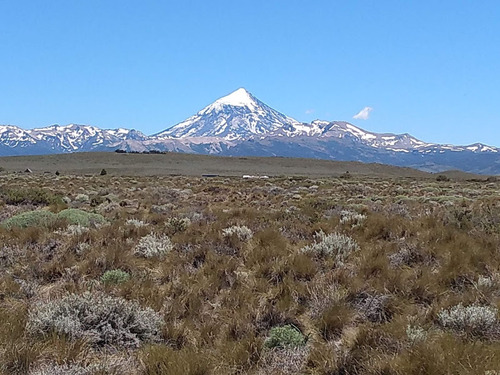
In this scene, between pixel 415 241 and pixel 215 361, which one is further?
pixel 415 241

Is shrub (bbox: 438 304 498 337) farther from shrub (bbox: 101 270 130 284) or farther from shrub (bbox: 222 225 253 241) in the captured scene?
shrub (bbox: 222 225 253 241)

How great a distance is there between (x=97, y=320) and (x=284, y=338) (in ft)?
6.80

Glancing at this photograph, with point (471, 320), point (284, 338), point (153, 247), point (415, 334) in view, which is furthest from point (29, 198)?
point (471, 320)

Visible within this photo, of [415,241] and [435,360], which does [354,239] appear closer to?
[415,241]

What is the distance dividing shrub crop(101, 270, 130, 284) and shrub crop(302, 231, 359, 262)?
10.1 ft

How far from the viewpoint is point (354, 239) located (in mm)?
8594

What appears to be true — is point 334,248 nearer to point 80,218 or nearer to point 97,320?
point 97,320

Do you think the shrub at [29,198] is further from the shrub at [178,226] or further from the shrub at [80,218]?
the shrub at [178,226]

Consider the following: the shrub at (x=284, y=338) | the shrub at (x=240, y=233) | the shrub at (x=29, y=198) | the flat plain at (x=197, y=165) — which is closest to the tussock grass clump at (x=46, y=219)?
the shrub at (x=240, y=233)

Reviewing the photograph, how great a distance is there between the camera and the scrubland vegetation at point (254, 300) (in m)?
3.99

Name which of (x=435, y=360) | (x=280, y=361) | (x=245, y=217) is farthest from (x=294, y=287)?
(x=245, y=217)

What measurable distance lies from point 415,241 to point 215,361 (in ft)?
17.6

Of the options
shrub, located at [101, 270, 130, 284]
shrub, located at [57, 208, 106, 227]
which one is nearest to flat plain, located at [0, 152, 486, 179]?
shrub, located at [57, 208, 106, 227]

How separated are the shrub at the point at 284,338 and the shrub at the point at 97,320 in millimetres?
1252
